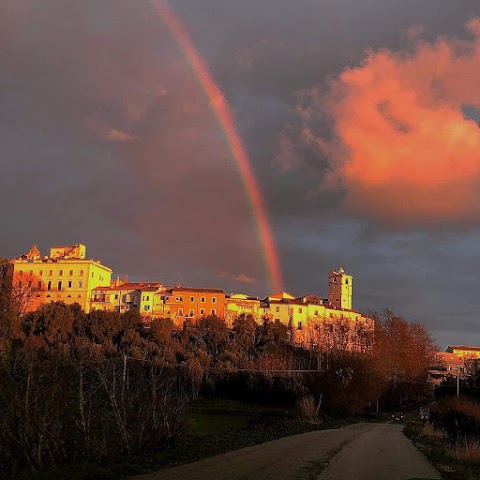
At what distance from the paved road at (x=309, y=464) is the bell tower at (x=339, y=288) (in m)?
172

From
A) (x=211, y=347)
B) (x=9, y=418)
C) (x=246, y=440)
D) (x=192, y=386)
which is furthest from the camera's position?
(x=211, y=347)

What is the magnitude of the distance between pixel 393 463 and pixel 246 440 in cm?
748

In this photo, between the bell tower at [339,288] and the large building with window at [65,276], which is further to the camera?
the bell tower at [339,288]

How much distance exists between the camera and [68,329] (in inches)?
3654

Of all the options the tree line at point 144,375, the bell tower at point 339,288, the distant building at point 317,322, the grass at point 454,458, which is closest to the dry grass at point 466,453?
the grass at point 454,458

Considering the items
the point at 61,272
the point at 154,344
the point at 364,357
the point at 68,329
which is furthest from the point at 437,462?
the point at 61,272

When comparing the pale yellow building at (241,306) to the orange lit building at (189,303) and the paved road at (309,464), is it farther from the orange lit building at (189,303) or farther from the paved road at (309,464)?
the paved road at (309,464)

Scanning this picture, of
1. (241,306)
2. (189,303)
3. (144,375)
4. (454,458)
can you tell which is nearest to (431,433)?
(454,458)

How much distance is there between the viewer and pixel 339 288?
19712 cm

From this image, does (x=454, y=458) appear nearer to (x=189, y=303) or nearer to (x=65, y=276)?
(x=189, y=303)

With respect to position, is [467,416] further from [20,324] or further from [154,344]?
[20,324]

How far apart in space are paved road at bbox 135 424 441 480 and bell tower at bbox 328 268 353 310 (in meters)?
172

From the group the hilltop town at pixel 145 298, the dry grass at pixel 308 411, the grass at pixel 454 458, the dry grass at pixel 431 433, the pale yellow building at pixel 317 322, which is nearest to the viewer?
the grass at pixel 454 458

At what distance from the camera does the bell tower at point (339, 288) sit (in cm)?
19650
